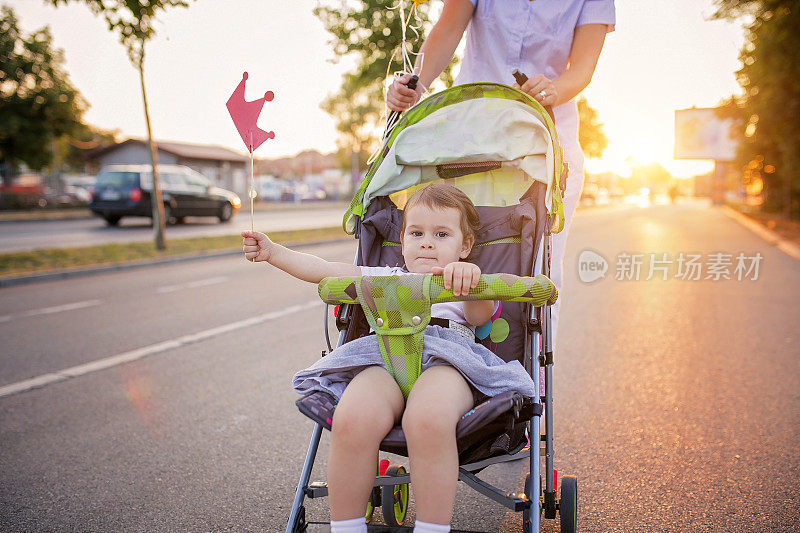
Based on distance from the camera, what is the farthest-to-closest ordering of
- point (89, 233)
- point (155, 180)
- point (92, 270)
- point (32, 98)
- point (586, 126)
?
point (32, 98) → point (89, 233) → point (155, 180) → point (92, 270) → point (586, 126)

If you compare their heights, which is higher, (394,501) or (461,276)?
(461,276)

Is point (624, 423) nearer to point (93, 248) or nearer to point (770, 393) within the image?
point (770, 393)

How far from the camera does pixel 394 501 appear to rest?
2.43 meters

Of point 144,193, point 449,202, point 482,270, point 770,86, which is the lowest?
point 482,270

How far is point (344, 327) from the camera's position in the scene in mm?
2369

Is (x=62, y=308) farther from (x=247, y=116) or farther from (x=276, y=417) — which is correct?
(x=247, y=116)

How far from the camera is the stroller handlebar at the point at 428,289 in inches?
74.4

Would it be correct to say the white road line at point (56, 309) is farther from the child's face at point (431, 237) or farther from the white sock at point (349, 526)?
the white sock at point (349, 526)

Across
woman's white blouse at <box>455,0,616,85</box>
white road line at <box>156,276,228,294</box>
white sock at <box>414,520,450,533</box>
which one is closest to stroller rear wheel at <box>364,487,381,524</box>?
white sock at <box>414,520,450,533</box>

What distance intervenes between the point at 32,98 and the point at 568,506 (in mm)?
34720

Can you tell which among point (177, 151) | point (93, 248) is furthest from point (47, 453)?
point (177, 151)

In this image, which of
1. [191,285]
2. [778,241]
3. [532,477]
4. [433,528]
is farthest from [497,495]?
[778,241]

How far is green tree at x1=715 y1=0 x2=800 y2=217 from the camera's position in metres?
12.5

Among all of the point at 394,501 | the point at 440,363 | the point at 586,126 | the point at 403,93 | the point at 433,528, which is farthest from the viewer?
the point at 586,126
